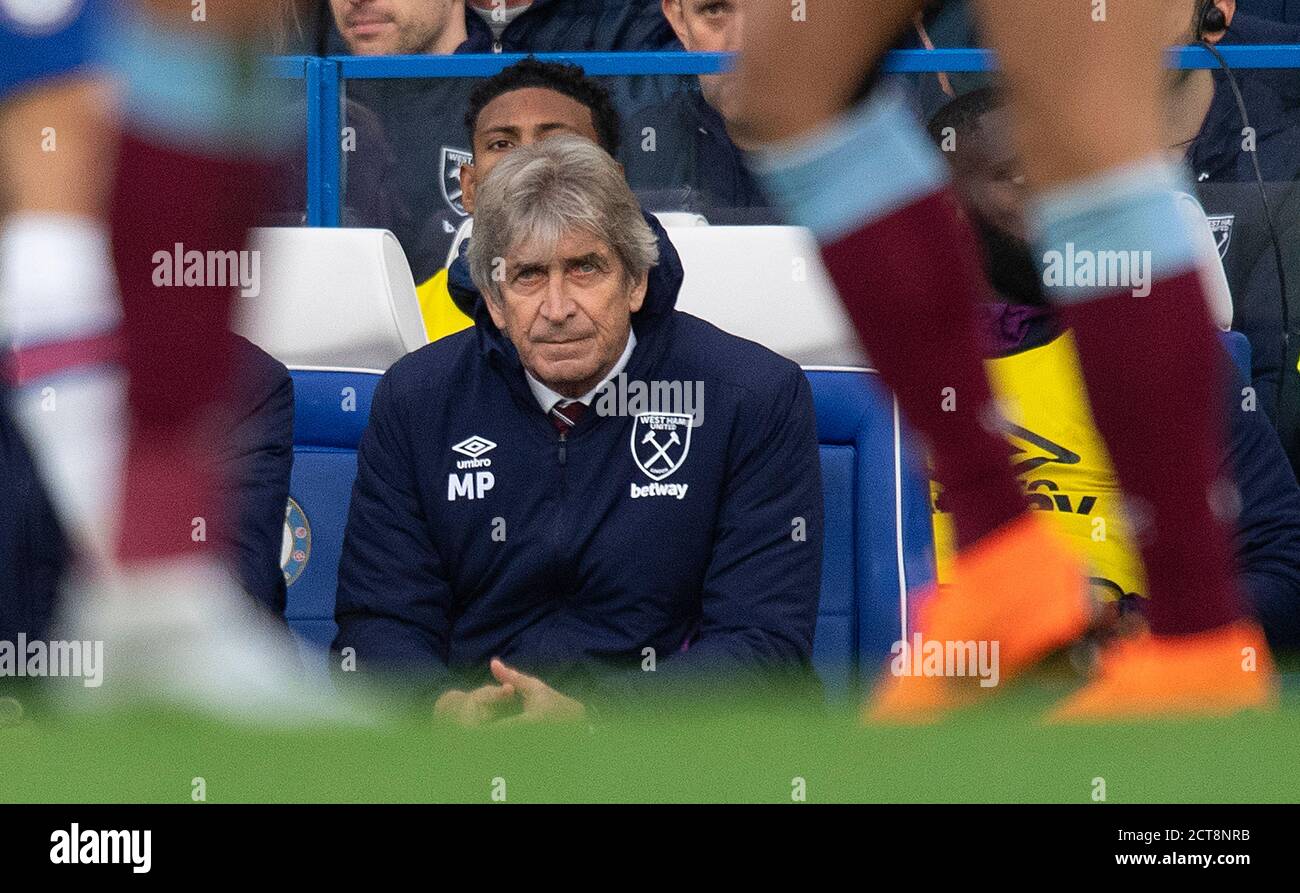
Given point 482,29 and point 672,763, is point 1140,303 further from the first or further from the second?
point 482,29

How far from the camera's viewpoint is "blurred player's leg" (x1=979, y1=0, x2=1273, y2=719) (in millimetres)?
881

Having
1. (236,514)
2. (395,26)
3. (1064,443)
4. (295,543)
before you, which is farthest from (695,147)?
(236,514)

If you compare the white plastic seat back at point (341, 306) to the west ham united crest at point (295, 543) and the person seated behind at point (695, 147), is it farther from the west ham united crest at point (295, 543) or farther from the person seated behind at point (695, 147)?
the person seated behind at point (695, 147)

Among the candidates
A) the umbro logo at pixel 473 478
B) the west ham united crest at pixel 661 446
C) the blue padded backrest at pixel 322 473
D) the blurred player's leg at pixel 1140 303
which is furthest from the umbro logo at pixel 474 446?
the blurred player's leg at pixel 1140 303

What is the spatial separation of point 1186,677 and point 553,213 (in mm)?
680

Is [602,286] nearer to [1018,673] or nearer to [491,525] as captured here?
[491,525]

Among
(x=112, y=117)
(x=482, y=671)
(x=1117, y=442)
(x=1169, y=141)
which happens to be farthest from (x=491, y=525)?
(x=1169, y=141)

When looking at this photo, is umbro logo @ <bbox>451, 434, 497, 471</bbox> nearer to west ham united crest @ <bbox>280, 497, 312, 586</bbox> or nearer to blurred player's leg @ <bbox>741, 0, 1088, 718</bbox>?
west ham united crest @ <bbox>280, 497, 312, 586</bbox>

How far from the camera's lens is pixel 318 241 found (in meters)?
1.56

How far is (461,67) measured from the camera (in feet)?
6.73

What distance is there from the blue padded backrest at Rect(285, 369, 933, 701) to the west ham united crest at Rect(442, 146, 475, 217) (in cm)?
51

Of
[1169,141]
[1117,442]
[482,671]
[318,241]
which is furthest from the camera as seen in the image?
[1169,141]
